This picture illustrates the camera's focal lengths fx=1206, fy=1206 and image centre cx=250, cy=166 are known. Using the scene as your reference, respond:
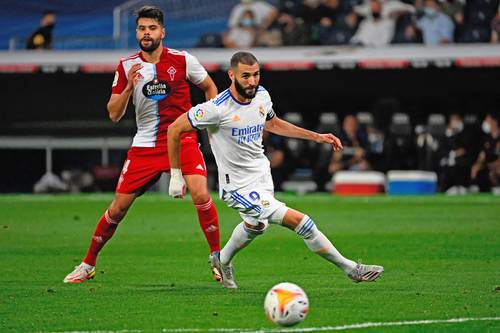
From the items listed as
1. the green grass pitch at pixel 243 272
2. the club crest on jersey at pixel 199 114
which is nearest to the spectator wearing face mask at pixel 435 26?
the green grass pitch at pixel 243 272

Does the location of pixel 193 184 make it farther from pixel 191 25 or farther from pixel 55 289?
pixel 191 25

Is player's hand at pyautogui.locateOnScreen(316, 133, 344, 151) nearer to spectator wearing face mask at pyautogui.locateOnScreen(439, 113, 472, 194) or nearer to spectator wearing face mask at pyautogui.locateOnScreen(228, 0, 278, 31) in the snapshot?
spectator wearing face mask at pyautogui.locateOnScreen(439, 113, 472, 194)

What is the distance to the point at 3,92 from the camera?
2673 cm

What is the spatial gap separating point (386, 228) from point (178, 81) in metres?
6.67

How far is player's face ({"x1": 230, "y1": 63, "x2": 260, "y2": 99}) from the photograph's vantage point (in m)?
9.16

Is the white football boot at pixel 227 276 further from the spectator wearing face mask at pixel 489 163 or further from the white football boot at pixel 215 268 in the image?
the spectator wearing face mask at pixel 489 163

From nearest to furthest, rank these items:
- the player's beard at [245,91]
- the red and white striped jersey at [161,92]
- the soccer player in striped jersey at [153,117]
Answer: the player's beard at [245,91] < the soccer player in striped jersey at [153,117] < the red and white striped jersey at [161,92]

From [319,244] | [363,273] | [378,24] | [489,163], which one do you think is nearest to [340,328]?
[319,244]

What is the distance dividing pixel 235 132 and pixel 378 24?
15369 mm

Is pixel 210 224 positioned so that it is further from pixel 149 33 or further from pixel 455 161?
pixel 455 161

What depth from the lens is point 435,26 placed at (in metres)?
24.2

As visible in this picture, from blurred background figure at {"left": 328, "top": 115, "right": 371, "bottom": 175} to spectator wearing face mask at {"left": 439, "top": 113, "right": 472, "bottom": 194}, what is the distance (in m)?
1.55

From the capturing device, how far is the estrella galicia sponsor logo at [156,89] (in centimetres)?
1044

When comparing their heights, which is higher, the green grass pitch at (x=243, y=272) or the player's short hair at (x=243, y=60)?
the player's short hair at (x=243, y=60)
